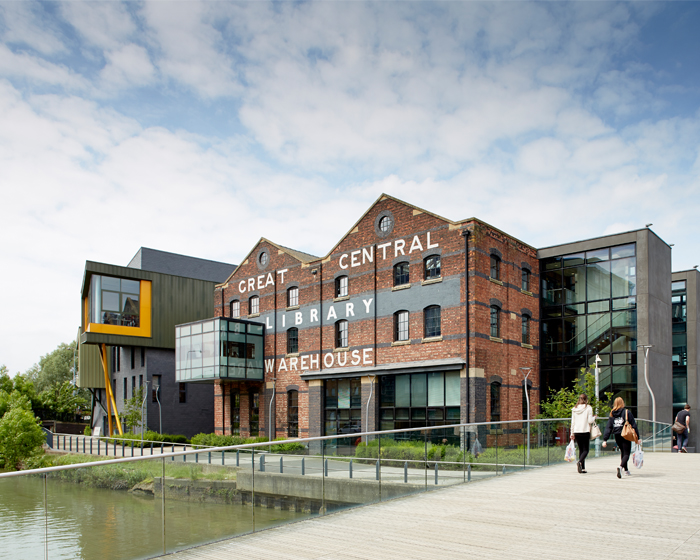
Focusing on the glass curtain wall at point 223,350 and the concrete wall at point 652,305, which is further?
the glass curtain wall at point 223,350

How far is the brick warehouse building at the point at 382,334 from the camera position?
25.3 meters

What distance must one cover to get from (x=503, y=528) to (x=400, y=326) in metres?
20.1

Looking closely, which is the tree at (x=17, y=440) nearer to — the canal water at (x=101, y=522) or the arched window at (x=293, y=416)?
the arched window at (x=293, y=416)

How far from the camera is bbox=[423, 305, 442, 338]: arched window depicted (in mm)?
26141

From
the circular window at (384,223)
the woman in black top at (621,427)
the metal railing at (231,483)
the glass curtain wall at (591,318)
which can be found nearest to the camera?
the metal railing at (231,483)

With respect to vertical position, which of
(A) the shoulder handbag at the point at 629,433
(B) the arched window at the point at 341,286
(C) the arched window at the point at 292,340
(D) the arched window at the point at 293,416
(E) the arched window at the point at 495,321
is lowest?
(D) the arched window at the point at 293,416

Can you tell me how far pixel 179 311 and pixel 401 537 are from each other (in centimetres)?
3823

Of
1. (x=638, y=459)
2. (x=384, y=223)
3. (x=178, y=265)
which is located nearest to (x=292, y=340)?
(x=384, y=223)

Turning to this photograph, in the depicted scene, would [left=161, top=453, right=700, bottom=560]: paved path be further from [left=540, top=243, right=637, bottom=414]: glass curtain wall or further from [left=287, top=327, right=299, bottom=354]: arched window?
[left=287, top=327, right=299, bottom=354]: arched window

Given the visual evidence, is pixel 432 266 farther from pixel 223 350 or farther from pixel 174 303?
pixel 174 303

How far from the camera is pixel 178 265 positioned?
55.3 m

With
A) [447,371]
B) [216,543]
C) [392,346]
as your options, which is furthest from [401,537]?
[392,346]

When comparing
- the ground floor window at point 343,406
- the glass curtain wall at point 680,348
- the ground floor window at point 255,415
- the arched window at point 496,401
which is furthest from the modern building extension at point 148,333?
the glass curtain wall at point 680,348

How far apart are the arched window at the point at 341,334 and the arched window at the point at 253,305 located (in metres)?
7.00
